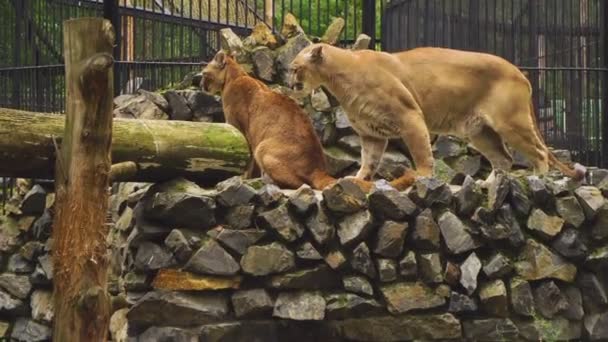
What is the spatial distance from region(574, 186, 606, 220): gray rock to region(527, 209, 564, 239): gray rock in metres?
0.28

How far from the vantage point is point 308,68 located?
10047 mm

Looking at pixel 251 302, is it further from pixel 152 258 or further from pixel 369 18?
pixel 369 18

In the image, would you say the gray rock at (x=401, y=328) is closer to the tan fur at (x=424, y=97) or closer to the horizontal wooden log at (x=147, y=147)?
the tan fur at (x=424, y=97)

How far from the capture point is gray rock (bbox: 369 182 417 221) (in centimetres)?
883

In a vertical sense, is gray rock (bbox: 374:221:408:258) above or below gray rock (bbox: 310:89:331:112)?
below

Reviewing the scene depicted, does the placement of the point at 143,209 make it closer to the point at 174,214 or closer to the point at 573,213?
the point at 174,214

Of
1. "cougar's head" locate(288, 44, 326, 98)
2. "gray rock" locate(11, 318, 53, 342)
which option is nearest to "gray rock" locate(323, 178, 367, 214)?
"cougar's head" locate(288, 44, 326, 98)

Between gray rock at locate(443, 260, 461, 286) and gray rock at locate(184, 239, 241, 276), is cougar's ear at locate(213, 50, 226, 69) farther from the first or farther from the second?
gray rock at locate(443, 260, 461, 286)

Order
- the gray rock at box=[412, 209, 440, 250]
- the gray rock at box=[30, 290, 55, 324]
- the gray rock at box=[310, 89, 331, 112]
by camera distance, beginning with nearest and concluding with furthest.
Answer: the gray rock at box=[412, 209, 440, 250] < the gray rock at box=[30, 290, 55, 324] < the gray rock at box=[310, 89, 331, 112]

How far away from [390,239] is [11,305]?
3.99 metres

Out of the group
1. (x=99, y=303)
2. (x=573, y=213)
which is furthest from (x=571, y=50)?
(x=99, y=303)

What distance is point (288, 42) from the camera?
11461 millimetres

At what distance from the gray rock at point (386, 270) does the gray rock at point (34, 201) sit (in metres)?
3.79

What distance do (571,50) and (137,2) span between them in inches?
188
